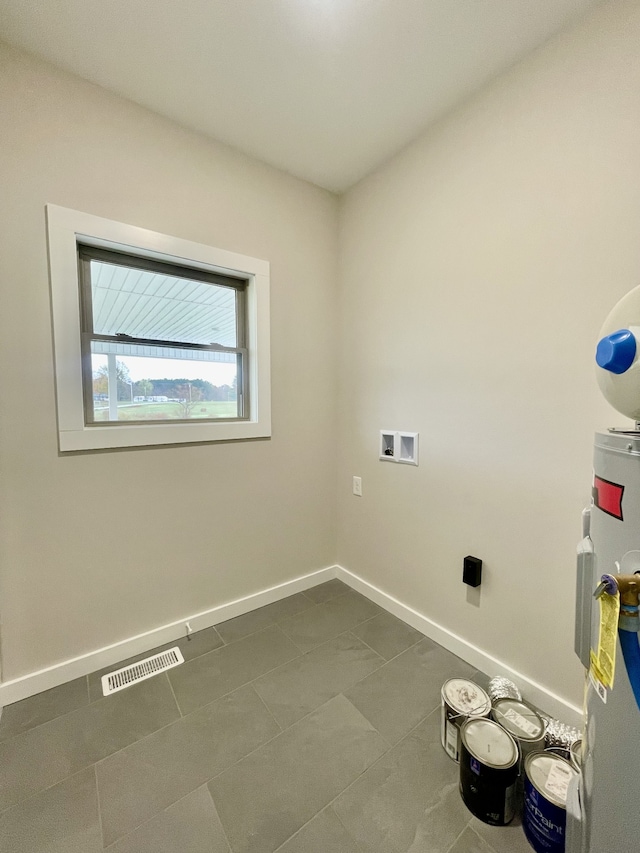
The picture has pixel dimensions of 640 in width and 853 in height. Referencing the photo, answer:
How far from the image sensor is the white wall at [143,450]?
141cm

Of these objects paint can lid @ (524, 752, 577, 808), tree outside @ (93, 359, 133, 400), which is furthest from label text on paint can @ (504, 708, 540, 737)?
tree outside @ (93, 359, 133, 400)

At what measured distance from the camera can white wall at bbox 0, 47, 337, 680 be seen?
4.62 ft

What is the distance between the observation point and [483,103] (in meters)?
1.51

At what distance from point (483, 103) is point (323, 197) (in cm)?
101

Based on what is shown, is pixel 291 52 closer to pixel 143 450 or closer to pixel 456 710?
pixel 143 450

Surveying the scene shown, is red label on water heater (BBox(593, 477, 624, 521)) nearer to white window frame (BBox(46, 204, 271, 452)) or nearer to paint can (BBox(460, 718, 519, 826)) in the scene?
paint can (BBox(460, 718, 519, 826))

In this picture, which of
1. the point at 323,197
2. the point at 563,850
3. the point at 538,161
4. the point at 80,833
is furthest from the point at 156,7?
the point at 563,850

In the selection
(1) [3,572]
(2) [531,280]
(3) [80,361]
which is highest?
(2) [531,280]

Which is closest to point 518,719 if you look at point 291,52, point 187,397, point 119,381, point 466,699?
point 466,699

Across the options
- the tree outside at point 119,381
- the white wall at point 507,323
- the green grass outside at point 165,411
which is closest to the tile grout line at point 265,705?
the white wall at point 507,323

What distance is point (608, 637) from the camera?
2.11 ft

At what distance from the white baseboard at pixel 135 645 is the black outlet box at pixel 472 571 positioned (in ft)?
3.53

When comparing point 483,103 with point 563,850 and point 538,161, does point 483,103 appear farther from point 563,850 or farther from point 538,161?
point 563,850

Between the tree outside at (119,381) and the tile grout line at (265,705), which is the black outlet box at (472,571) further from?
the tree outside at (119,381)
